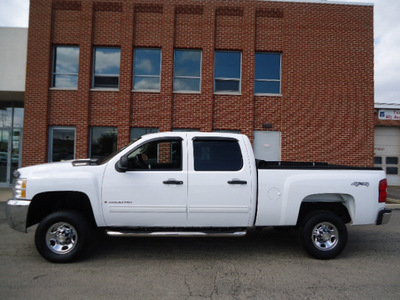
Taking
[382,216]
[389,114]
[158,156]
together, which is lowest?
[382,216]

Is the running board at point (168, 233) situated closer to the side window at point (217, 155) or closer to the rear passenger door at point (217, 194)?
the rear passenger door at point (217, 194)

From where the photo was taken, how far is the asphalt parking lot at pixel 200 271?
3246mm

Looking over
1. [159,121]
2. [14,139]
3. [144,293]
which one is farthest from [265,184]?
[14,139]

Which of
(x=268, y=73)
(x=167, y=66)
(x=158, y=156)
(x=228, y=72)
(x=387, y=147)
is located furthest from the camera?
(x=387, y=147)

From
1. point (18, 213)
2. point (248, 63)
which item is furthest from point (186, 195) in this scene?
point (248, 63)

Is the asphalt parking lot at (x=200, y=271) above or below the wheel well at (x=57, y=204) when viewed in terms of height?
below

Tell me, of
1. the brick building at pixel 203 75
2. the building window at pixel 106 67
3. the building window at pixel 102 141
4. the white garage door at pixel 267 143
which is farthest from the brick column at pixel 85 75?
the white garage door at pixel 267 143

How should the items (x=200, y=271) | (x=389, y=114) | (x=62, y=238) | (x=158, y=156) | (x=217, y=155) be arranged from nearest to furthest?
(x=200, y=271) < (x=62, y=238) < (x=217, y=155) < (x=158, y=156) < (x=389, y=114)

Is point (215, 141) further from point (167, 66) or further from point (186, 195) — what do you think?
point (167, 66)

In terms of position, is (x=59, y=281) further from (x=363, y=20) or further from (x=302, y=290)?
(x=363, y=20)

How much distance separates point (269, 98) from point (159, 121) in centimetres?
457

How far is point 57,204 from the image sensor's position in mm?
4395

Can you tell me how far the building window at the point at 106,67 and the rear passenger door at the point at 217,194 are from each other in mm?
8022

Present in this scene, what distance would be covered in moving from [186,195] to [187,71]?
796 cm
